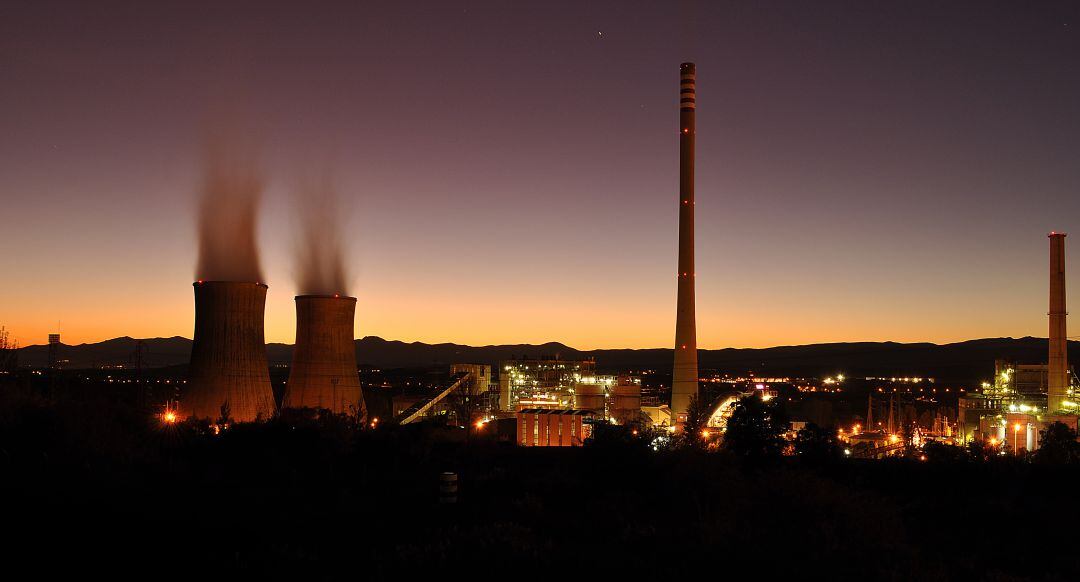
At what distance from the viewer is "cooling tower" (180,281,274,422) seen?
20453mm

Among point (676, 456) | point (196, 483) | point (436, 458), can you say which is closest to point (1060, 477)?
point (676, 456)

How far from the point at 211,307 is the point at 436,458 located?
10.0m

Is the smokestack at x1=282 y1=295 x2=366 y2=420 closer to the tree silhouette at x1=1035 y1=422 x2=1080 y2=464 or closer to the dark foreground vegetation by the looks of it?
the dark foreground vegetation

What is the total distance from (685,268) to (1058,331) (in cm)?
1510

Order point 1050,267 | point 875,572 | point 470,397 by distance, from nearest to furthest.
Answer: point 875,572
point 1050,267
point 470,397

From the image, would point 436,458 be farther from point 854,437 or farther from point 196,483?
point 854,437

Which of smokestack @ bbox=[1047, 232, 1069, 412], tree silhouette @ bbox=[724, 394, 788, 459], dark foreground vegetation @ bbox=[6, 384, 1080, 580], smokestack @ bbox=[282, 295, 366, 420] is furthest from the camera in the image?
smokestack @ bbox=[1047, 232, 1069, 412]

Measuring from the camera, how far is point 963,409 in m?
40.1

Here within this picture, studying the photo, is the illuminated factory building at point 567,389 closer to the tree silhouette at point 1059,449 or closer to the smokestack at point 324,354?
the smokestack at point 324,354

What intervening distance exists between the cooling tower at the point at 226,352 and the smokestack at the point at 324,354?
148cm

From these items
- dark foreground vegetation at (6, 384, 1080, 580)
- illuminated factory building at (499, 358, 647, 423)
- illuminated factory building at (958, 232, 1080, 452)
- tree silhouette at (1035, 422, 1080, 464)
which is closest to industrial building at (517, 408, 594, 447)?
illuminated factory building at (499, 358, 647, 423)

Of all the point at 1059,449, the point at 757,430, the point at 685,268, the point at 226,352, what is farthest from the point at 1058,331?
the point at 226,352

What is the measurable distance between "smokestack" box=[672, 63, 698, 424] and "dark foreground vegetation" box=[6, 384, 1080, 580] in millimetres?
21359

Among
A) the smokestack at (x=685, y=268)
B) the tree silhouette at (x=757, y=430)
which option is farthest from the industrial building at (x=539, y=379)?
the tree silhouette at (x=757, y=430)
